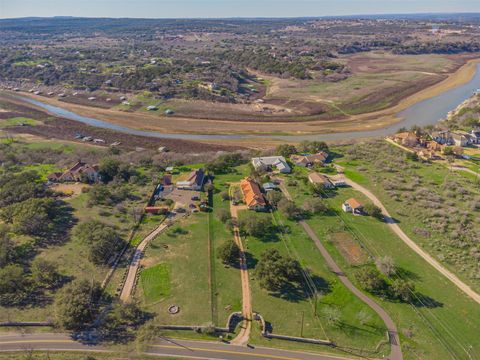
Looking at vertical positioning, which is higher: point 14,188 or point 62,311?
point 14,188

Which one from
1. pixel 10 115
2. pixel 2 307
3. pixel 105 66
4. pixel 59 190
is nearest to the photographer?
pixel 2 307

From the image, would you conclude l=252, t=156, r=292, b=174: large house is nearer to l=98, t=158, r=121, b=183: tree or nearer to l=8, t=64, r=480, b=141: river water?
l=8, t=64, r=480, b=141: river water

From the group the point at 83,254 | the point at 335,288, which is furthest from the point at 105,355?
the point at 335,288

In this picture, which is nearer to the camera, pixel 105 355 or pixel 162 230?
pixel 105 355

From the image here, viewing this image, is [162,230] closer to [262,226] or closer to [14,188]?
[262,226]

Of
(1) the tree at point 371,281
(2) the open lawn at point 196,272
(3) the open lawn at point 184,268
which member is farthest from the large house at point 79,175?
(1) the tree at point 371,281

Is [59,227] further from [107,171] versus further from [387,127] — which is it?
[387,127]

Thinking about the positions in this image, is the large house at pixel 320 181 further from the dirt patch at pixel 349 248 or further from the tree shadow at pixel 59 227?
the tree shadow at pixel 59 227
